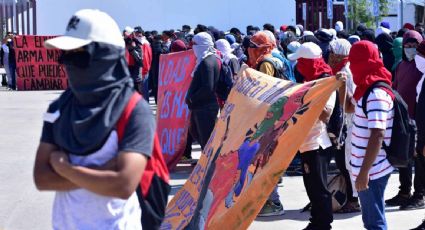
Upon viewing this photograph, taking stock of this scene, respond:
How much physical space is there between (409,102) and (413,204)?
1.18m

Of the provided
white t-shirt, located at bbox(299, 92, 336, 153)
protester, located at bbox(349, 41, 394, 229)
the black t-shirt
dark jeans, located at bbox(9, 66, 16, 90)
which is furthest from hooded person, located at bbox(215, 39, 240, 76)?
dark jeans, located at bbox(9, 66, 16, 90)

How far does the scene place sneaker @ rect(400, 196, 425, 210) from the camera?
339 inches

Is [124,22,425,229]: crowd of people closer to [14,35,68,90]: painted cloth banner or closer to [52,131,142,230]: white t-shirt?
[52,131,142,230]: white t-shirt

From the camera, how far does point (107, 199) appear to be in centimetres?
362

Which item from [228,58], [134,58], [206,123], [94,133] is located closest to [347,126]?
[206,123]

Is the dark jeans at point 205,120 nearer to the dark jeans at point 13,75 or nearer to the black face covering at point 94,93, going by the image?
the black face covering at point 94,93

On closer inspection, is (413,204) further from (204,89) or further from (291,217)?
(204,89)

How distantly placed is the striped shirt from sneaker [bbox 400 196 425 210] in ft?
9.03

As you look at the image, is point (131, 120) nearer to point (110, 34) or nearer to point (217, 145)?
point (110, 34)

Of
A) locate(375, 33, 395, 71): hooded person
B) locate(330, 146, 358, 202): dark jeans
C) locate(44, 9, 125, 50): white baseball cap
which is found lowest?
locate(330, 146, 358, 202): dark jeans

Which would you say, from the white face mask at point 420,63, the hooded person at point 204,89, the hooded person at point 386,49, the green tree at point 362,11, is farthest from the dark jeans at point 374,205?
the green tree at point 362,11

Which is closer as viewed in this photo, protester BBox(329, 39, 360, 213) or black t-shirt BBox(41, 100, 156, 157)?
black t-shirt BBox(41, 100, 156, 157)

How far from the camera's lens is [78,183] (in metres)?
3.46

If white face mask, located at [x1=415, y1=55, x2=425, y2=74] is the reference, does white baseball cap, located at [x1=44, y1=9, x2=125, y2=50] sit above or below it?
above
